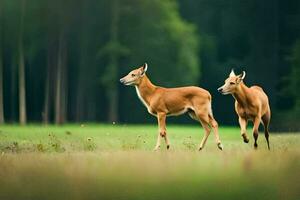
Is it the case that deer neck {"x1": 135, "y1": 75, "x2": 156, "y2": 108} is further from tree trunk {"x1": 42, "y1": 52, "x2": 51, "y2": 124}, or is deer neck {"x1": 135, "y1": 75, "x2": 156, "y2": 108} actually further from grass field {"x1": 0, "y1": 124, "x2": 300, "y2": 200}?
tree trunk {"x1": 42, "y1": 52, "x2": 51, "y2": 124}

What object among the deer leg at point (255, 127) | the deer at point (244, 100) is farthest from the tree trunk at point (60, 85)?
the deer leg at point (255, 127)

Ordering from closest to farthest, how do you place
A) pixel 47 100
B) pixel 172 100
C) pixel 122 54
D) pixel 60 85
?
1. pixel 172 100
2. pixel 47 100
3. pixel 60 85
4. pixel 122 54

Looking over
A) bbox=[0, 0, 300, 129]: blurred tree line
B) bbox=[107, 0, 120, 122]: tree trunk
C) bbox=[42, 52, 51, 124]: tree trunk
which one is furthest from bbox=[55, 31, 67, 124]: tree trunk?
bbox=[107, 0, 120, 122]: tree trunk

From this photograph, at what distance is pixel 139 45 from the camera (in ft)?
99.6

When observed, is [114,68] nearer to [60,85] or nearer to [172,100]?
[60,85]

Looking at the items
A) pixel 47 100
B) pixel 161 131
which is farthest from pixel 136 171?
pixel 47 100

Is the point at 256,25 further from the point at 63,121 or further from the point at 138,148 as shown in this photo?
the point at 138,148

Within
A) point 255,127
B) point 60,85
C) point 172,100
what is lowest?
point 60,85

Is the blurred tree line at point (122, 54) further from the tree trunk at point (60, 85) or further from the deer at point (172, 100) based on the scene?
the deer at point (172, 100)

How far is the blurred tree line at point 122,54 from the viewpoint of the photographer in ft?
97.0

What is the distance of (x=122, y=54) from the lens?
99.1 ft

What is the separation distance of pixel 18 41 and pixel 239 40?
9945mm

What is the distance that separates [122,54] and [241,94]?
59.0 feet

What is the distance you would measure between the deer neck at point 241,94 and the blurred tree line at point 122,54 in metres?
15.0
